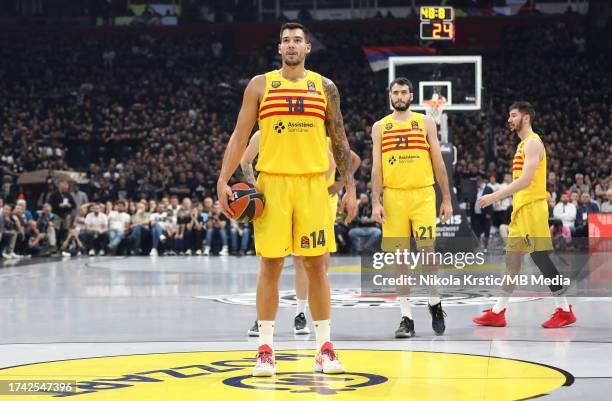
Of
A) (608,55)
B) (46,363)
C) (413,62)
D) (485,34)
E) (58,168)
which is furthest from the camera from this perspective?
(485,34)

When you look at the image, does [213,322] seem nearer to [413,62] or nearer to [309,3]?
[413,62]

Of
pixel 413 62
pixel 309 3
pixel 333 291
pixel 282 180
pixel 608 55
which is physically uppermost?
pixel 309 3

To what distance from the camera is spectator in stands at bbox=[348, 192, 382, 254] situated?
21594 millimetres

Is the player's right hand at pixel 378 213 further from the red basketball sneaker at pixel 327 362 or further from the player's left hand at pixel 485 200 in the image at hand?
the red basketball sneaker at pixel 327 362

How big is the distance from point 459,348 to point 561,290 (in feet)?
6.86

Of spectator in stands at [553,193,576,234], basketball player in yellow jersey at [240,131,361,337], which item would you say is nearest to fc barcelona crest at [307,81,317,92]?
basketball player in yellow jersey at [240,131,361,337]

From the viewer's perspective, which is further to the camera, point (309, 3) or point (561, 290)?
point (309, 3)

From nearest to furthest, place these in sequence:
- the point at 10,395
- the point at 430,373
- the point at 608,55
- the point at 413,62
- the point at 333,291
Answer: the point at 10,395 → the point at 430,373 → the point at 333,291 → the point at 413,62 → the point at 608,55

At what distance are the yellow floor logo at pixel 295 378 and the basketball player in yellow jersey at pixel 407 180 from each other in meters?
1.58

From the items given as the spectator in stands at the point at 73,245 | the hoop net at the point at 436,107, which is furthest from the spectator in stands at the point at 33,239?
the hoop net at the point at 436,107

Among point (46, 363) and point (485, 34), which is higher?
point (485, 34)

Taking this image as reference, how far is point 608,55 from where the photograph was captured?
1475 inches

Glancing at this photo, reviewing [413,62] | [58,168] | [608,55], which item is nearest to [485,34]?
[608,55]

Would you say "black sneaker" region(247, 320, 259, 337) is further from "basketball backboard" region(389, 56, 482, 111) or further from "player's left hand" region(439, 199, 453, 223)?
"basketball backboard" region(389, 56, 482, 111)
